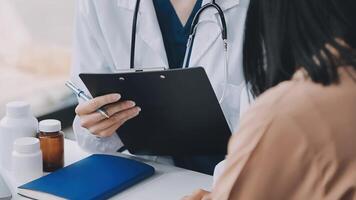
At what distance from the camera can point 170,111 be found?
1.21 meters

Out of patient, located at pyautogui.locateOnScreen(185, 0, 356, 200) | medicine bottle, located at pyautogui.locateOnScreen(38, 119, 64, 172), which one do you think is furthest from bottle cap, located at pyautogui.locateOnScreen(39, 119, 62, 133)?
patient, located at pyautogui.locateOnScreen(185, 0, 356, 200)

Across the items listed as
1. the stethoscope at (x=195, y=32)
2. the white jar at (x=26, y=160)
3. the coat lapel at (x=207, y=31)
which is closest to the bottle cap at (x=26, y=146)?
the white jar at (x=26, y=160)

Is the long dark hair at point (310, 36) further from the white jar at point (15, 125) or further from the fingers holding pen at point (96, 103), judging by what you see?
the white jar at point (15, 125)

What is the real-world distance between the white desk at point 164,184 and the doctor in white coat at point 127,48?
0.39 feet

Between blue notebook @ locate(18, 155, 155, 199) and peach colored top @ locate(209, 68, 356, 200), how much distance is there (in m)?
0.50

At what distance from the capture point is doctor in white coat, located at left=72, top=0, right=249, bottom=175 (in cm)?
132

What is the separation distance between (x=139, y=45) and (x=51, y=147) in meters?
0.34

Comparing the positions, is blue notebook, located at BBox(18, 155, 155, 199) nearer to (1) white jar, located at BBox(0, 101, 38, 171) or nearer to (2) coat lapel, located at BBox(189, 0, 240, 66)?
(1) white jar, located at BBox(0, 101, 38, 171)

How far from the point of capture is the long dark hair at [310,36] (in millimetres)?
705

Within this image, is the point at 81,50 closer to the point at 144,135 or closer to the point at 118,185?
the point at 144,135

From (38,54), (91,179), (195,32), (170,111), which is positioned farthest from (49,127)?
(38,54)

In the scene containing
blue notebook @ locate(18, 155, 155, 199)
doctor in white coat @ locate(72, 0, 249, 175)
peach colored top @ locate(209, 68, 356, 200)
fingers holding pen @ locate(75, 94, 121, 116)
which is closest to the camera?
peach colored top @ locate(209, 68, 356, 200)

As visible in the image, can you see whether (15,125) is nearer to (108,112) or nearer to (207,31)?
(108,112)

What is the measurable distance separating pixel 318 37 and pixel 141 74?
1.64ft
